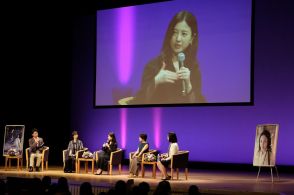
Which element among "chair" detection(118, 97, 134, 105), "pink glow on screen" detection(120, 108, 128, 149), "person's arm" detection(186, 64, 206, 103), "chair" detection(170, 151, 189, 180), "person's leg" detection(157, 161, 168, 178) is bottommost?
"person's leg" detection(157, 161, 168, 178)

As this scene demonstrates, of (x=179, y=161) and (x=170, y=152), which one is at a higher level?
(x=170, y=152)

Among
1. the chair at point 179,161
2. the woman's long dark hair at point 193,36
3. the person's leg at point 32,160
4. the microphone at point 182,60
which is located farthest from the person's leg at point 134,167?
the woman's long dark hair at point 193,36

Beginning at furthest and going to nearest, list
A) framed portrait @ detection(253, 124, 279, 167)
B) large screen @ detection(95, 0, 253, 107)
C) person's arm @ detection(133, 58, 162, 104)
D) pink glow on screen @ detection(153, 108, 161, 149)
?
1. pink glow on screen @ detection(153, 108, 161, 149)
2. person's arm @ detection(133, 58, 162, 104)
3. large screen @ detection(95, 0, 253, 107)
4. framed portrait @ detection(253, 124, 279, 167)

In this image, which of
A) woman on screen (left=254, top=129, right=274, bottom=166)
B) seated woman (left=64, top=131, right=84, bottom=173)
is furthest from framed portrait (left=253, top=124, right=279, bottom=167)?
seated woman (left=64, top=131, right=84, bottom=173)

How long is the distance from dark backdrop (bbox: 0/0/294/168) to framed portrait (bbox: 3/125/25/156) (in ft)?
2.83

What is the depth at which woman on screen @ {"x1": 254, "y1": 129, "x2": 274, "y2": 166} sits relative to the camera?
9008 mm

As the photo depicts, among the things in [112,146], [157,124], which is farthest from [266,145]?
[157,124]

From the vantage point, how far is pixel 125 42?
1282 centimetres

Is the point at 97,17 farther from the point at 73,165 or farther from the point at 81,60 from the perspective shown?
the point at 73,165

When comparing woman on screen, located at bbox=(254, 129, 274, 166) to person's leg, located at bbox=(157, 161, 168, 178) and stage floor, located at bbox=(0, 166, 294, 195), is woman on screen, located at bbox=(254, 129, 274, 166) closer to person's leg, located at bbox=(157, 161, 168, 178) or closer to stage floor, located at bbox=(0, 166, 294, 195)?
stage floor, located at bbox=(0, 166, 294, 195)

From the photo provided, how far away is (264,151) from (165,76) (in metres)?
3.67

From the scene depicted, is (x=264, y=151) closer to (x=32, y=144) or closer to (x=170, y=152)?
(x=170, y=152)

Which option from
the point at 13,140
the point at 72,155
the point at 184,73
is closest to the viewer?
the point at 72,155

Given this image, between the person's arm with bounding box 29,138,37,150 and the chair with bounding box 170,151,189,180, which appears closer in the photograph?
the chair with bounding box 170,151,189,180
